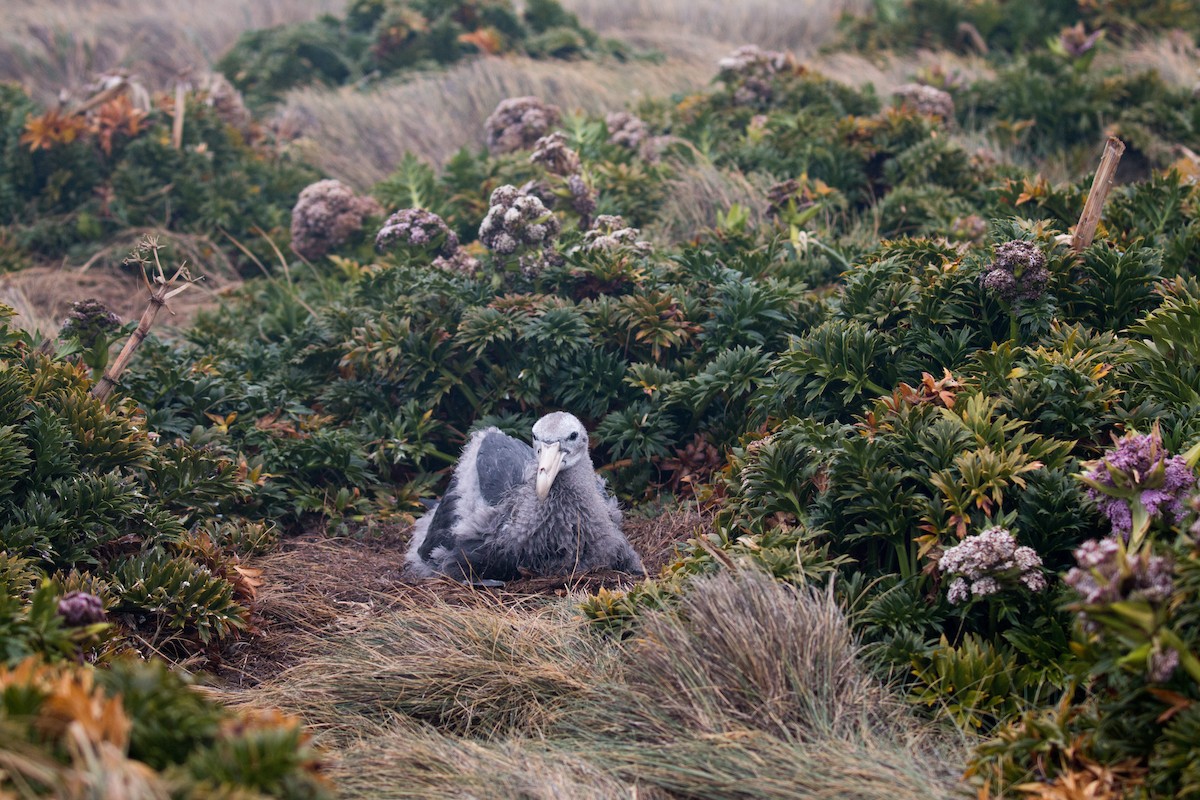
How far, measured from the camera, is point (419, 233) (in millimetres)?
6383

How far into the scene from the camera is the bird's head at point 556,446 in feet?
14.7

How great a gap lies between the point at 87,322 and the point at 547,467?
227 cm

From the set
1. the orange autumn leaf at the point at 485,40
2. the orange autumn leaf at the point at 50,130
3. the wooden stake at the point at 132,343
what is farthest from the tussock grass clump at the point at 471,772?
the orange autumn leaf at the point at 485,40

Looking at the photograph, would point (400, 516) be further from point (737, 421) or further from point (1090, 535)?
point (1090, 535)

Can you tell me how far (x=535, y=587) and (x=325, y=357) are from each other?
2.19 m

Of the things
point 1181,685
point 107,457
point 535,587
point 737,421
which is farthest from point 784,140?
point 1181,685

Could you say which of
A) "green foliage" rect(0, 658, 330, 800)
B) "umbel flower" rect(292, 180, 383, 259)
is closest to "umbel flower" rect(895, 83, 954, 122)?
"umbel flower" rect(292, 180, 383, 259)

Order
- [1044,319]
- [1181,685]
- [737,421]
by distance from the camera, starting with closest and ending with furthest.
A: 1. [1181,685]
2. [1044,319]
3. [737,421]

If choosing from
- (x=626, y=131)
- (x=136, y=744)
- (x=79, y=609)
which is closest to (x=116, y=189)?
(x=626, y=131)

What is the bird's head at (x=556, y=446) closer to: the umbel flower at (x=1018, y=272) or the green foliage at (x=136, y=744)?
the umbel flower at (x=1018, y=272)

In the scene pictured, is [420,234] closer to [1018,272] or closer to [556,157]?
[556,157]

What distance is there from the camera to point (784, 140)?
7.86 meters

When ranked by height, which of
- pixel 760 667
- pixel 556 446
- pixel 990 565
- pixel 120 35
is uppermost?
pixel 120 35

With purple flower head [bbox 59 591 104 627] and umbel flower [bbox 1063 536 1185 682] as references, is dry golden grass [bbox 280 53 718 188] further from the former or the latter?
umbel flower [bbox 1063 536 1185 682]
